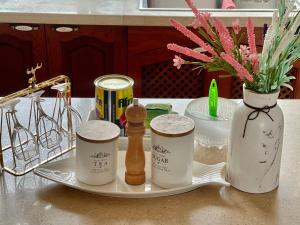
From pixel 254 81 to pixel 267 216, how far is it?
0.29m

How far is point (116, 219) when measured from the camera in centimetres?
113

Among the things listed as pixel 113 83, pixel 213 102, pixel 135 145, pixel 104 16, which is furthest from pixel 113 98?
pixel 104 16

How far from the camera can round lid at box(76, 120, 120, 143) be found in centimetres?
115

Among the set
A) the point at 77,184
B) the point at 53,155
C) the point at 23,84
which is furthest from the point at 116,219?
the point at 23,84

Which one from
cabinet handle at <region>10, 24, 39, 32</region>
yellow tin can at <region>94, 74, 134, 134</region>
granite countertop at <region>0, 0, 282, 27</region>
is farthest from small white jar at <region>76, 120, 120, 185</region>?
cabinet handle at <region>10, 24, 39, 32</region>

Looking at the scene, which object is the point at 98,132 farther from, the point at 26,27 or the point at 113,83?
the point at 26,27

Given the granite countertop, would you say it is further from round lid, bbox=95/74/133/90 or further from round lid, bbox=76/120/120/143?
round lid, bbox=76/120/120/143

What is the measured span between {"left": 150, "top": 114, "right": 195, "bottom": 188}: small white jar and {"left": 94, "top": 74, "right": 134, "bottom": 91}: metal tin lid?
0.16m

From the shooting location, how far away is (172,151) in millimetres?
1151

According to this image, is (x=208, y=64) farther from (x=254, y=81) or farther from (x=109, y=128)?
(x=109, y=128)

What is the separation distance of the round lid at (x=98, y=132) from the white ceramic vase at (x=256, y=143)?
264mm

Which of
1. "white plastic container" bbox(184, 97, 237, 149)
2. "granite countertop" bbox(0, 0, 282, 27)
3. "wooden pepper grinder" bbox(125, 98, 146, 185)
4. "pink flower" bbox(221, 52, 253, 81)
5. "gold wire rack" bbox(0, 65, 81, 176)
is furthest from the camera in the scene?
"granite countertop" bbox(0, 0, 282, 27)

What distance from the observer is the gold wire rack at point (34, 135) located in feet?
4.18

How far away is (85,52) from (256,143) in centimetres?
142
